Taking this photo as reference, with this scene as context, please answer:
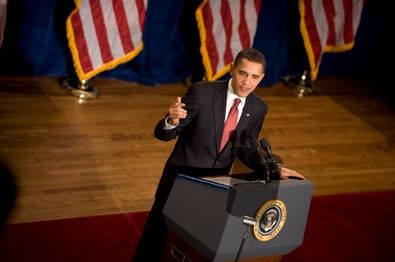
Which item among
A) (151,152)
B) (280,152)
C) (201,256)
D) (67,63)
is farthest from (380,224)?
(67,63)

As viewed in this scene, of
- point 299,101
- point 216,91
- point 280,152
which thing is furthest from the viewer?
point 299,101

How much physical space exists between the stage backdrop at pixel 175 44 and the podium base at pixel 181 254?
3.56 metres

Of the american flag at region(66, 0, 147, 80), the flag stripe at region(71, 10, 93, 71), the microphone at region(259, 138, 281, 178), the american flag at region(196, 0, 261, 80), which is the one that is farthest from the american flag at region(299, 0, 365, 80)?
the microphone at region(259, 138, 281, 178)

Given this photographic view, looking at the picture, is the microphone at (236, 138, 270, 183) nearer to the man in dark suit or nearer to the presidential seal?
the man in dark suit

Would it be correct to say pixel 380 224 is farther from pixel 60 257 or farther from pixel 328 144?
pixel 60 257

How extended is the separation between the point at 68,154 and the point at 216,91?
2191mm

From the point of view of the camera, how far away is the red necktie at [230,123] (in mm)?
3289

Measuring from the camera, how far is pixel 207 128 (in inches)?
129

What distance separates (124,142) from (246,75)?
8.65 feet

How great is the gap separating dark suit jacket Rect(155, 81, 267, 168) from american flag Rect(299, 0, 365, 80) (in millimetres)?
3989

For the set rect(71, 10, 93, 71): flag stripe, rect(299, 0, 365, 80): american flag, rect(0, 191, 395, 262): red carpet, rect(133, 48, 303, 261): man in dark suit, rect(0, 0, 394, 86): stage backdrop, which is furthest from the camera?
rect(299, 0, 365, 80): american flag

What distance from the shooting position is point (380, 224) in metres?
5.19

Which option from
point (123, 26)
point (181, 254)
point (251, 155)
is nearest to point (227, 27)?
point (123, 26)

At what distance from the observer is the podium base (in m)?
2.93
